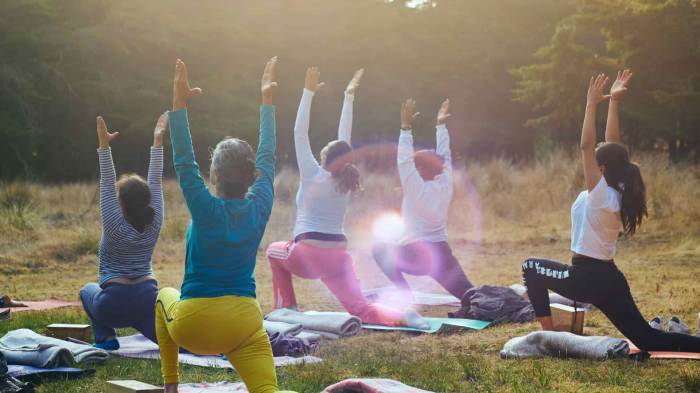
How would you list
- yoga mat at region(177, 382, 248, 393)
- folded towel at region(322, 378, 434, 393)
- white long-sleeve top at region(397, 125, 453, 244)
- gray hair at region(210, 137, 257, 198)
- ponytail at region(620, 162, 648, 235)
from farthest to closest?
1. white long-sleeve top at region(397, 125, 453, 244)
2. ponytail at region(620, 162, 648, 235)
3. yoga mat at region(177, 382, 248, 393)
4. folded towel at region(322, 378, 434, 393)
5. gray hair at region(210, 137, 257, 198)

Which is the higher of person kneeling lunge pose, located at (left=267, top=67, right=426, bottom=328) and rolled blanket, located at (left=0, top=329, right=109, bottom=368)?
person kneeling lunge pose, located at (left=267, top=67, right=426, bottom=328)

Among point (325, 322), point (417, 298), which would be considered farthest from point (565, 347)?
point (417, 298)

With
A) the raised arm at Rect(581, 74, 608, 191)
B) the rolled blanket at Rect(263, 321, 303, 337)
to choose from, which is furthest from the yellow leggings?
the raised arm at Rect(581, 74, 608, 191)

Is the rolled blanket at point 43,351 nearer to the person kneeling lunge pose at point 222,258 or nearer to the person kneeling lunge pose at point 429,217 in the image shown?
the person kneeling lunge pose at point 222,258

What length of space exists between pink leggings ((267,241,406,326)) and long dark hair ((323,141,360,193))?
50 cm

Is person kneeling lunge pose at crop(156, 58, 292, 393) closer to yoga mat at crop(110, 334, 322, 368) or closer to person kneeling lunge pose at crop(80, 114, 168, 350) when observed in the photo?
yoga mat at crop(110, 334, 322, 368)

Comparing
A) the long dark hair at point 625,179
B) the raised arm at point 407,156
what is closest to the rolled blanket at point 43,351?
the raised arm at point 407,156

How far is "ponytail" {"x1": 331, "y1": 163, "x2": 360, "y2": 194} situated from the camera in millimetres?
6102

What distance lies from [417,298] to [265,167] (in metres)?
4.65

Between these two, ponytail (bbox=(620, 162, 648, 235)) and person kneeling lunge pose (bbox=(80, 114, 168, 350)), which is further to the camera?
person kneeling lunge pose (bbox=(80, 114, 168, 350))

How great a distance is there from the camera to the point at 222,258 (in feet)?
11.0

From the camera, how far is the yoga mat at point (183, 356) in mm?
4754

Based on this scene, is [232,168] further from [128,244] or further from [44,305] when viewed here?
[44,305]

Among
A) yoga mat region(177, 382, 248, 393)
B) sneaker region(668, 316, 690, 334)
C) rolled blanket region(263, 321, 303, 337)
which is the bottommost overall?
rolled blanket region(263, 321, 303, 337)
